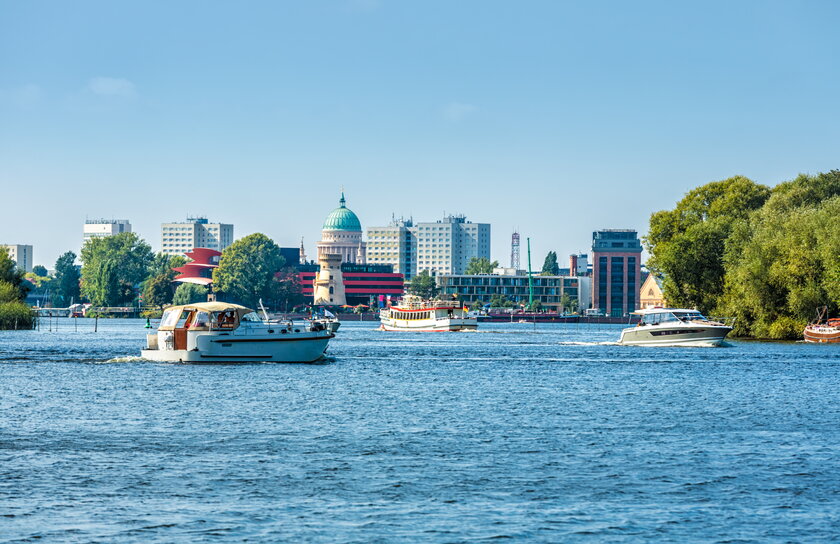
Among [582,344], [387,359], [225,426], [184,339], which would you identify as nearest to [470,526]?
[225,426]

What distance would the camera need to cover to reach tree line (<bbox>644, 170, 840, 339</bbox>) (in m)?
107

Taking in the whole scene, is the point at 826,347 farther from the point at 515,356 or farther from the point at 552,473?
the point at 552,473

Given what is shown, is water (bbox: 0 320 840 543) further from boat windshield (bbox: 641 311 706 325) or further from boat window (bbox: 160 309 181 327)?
boat windshield (bbox: 641 311 706 325)

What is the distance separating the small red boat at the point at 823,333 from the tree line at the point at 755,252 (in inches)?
58.6

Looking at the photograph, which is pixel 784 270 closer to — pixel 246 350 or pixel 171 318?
pixel 246 350

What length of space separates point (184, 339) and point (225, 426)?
35379 mm

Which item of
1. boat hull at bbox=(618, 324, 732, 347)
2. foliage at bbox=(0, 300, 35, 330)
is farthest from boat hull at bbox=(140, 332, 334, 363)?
foliage at bbox=(0, 300, 35, 330)

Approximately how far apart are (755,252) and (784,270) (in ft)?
13.4

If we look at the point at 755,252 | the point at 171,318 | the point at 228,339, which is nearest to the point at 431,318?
the point at 755,252

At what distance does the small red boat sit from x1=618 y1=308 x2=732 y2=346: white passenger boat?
21.2 feet

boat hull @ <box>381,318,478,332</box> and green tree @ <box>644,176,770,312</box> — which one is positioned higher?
green tree @ <box>644,176,770,312</box>

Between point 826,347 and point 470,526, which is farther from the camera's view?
point 826,347

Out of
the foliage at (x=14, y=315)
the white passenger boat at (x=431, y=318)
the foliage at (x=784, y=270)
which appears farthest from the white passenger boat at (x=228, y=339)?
the white passenger boat at (x=431, y=318)

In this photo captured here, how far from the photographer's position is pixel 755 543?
2705 cm
